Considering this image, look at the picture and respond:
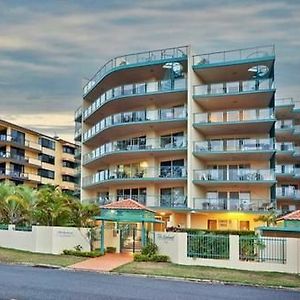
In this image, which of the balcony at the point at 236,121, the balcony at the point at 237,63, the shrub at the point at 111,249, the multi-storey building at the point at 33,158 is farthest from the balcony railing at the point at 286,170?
the multi-storey building at the point at 33,158

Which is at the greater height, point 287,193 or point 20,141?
point 20,141

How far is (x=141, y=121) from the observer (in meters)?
45.2

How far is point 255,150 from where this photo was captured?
42156mm

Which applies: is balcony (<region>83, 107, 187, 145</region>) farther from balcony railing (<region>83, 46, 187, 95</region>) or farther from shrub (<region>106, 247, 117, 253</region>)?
shrub (<region>106, 247, 117, 253</region>)

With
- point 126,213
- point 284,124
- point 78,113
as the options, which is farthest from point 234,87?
point 78,113

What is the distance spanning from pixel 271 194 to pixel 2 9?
28679mm

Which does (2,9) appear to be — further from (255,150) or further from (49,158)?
(49,158)

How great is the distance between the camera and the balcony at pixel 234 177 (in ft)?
137

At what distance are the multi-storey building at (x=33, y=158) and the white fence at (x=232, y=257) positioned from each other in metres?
52.3

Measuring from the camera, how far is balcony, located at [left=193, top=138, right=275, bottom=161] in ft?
139

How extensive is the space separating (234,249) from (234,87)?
68.9 ft

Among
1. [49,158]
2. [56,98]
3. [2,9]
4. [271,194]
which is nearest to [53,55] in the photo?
Result: [2,9]

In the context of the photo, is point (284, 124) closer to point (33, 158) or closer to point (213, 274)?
point (33, 158)

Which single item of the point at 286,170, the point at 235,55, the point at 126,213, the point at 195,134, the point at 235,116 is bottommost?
the point at 126,213
